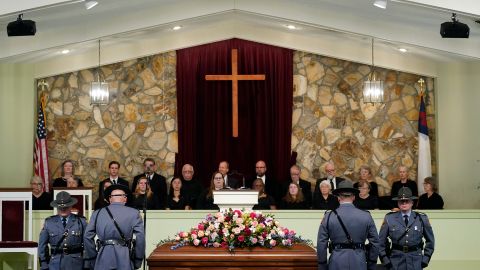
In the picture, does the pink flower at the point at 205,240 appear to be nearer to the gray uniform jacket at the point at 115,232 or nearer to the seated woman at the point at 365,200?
the gray uniform jacket at the point at 115,232

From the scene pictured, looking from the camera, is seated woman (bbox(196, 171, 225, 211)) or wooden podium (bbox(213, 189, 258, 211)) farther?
seated woman (bbox(196, 171, 225, 211))

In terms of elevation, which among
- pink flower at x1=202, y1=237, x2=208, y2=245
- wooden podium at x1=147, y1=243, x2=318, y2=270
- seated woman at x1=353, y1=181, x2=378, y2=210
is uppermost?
seated woman at x1=353, y1=181, x2=378, y2=210

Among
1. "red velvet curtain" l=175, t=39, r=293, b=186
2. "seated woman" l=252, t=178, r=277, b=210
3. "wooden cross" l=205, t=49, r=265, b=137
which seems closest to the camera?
"seated woman" l=252, t=178, r=277, b=210

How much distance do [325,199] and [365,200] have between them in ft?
2.13

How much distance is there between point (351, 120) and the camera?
18453 millimetres

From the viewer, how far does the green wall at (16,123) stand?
17125 mm

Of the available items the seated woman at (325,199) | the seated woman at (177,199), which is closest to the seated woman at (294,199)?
the seated woman at (325,199)

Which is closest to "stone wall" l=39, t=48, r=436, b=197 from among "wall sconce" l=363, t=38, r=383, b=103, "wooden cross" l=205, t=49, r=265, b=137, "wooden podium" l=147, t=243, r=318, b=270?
"wooden cross" l=205, t=49, r=265, b=137

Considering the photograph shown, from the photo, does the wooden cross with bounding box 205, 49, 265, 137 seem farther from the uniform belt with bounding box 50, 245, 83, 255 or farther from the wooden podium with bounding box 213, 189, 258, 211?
the uniform belt with bounding box 50, 245, 83, 255

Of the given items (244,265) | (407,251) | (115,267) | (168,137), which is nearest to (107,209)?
(115,267)

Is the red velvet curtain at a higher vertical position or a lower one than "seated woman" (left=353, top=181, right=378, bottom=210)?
higher

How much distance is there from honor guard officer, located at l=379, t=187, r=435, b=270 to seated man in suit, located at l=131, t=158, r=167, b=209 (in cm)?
618

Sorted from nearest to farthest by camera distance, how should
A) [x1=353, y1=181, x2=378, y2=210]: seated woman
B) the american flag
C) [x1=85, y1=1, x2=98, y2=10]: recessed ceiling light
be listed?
[x1=85, y1=1, x2=98, y2=10]: recessed ceiling light
[x1=353, y1=181, x2=378, y2=210]: seated woman
the american flag

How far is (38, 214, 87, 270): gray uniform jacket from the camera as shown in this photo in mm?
11805
